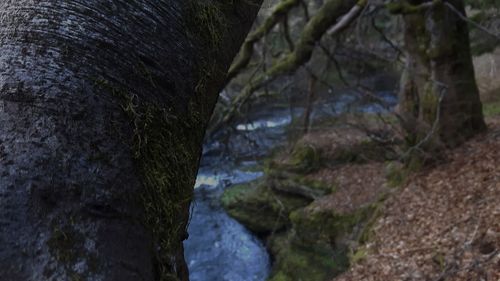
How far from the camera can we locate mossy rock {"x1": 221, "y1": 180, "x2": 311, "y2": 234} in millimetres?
10453

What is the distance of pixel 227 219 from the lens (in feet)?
36.9

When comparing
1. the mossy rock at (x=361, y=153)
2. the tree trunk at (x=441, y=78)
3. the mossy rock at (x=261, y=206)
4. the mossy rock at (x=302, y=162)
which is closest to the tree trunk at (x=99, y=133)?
the tree trunk at (x=441, y=78)

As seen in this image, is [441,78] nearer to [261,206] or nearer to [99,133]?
[261,206]

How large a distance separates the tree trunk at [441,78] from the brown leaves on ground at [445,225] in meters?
0.33

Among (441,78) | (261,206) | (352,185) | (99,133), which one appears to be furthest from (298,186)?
(99,133)

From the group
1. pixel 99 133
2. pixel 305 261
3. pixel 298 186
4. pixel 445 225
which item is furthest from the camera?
pixel 298 186

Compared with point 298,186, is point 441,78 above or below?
above

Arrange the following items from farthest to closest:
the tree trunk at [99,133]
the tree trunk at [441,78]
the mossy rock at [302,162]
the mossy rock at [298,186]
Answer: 1. the mossy rock at [302,162]
2. the mossy rock at [298,186]
3. the tree trunk at [441,78]
4. the tree trunk at [99,133]

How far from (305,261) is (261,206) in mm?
2584

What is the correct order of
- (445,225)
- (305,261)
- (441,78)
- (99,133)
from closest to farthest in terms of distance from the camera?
1. (99,133)
2. (445,225)
3. (441,78)
4. (305,261)

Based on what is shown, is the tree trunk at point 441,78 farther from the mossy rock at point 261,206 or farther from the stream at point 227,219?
the stream at point 227,219

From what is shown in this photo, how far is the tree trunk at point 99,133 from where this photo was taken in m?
0.92

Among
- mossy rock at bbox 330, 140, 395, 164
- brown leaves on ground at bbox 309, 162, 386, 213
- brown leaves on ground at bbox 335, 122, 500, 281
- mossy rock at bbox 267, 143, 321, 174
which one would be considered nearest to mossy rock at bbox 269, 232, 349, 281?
brown leaves on ground at bbox 309, 162, 386, 213

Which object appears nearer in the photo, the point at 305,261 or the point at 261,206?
the point at 305,261
